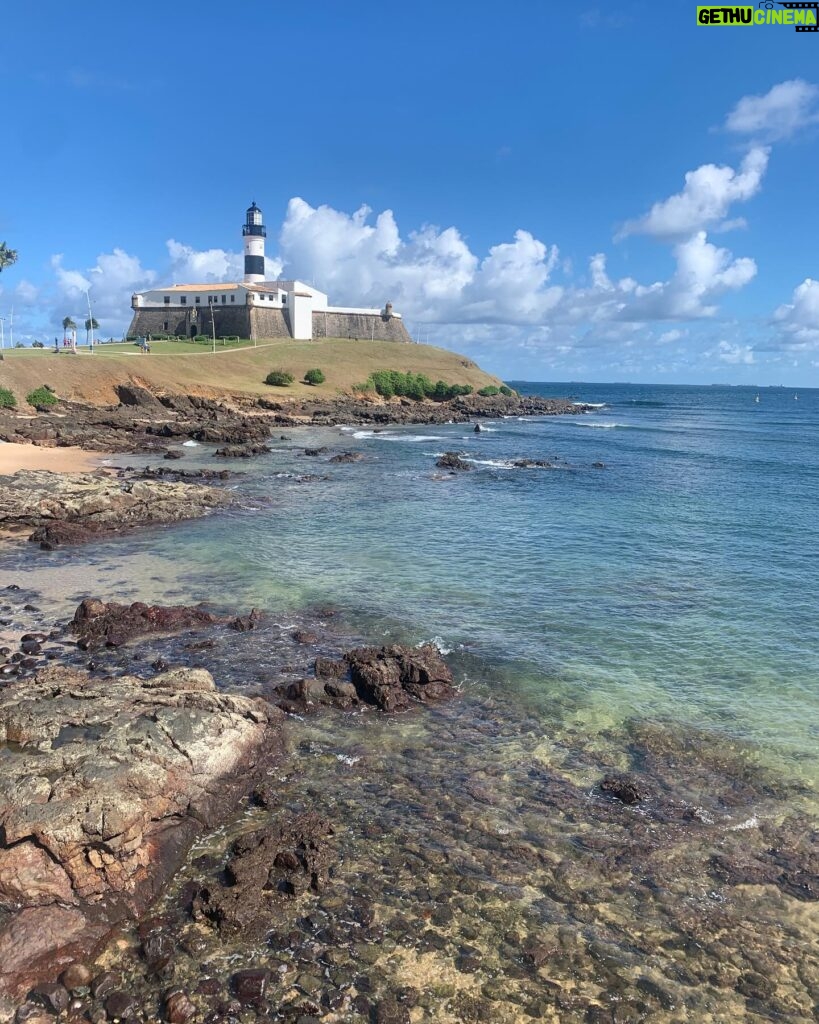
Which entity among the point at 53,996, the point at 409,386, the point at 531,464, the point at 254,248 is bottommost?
the point at 53,996

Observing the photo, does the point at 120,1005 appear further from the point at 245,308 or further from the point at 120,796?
the point at 245,308

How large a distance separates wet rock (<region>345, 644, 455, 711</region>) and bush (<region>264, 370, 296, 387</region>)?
78.8 m

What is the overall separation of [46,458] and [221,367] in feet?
153

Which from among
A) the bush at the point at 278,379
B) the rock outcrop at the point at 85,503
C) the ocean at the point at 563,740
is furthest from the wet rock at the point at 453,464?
the bush at the point at 278,379

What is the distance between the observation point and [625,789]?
35.9ft

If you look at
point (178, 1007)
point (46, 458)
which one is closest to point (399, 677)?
point (178, 1007)

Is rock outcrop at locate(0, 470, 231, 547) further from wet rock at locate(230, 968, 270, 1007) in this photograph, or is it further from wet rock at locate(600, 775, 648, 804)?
wet rock at locate(600, 775, 648, 804)

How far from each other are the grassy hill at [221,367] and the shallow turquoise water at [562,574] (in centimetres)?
2717

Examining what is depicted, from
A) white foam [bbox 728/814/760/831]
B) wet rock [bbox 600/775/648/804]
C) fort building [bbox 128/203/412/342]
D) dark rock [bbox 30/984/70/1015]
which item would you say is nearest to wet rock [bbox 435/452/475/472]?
wet rock [bbox 600/775/648/804]


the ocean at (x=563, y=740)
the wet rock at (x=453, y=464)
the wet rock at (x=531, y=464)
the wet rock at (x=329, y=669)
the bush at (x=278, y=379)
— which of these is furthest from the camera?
the bush at (x=278, y=379)

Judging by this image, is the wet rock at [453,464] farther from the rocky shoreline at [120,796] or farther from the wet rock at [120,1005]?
the wet rock at [120,1005]

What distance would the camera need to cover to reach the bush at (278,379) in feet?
294

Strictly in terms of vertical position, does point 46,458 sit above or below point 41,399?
below

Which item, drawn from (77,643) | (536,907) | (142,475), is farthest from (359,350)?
(536,907)
